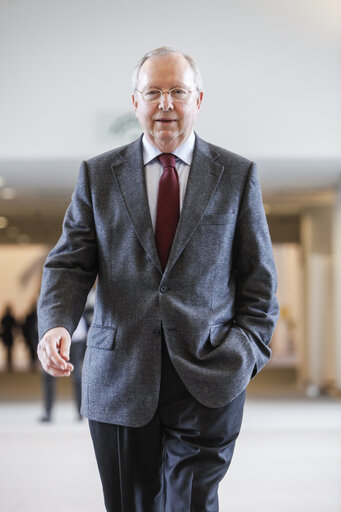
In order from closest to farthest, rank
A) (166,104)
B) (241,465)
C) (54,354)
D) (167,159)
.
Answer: (54,354)
(166,104)
(167,159)
(241,465)

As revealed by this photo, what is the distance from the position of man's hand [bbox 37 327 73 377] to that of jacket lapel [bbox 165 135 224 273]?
0.30 m

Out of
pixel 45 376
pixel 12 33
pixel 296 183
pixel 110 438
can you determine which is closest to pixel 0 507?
pixel 110 438

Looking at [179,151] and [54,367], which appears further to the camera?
[179,151]

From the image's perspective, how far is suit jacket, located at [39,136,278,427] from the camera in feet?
6.34

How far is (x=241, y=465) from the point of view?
213 inches

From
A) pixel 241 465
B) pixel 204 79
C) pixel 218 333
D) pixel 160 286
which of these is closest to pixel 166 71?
pixel 160 286

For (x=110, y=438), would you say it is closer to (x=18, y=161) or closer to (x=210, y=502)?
(x=210, y=502)

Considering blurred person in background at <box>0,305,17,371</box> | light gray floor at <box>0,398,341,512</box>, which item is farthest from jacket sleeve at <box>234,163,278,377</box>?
blurred person in background at <box>0,305,17,371</box>

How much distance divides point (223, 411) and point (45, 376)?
242 inches

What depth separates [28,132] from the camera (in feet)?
23.0

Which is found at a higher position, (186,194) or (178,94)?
(178,94)

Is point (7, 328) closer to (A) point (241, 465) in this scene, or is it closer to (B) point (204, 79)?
(B) point (204, 79)

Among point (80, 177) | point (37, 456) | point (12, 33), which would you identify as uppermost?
point (12, 33)

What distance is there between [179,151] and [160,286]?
36 cm
